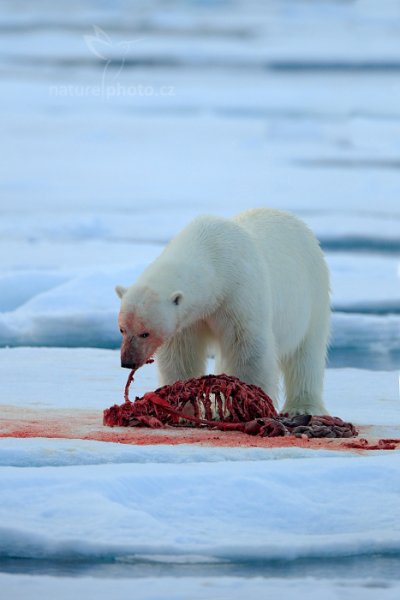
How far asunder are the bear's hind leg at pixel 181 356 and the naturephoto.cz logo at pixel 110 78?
1326cm

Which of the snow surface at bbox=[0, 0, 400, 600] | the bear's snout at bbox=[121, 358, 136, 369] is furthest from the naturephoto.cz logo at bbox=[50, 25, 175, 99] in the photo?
the bear's snout at bbox=[121, 358, 136, 369]

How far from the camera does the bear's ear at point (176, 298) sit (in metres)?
4.69

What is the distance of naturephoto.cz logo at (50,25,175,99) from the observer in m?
18.4

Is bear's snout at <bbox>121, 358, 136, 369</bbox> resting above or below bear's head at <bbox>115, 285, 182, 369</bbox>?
below

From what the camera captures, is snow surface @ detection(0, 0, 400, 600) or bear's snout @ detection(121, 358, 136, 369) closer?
snow surface @ detection(0, 0, 400, 600)

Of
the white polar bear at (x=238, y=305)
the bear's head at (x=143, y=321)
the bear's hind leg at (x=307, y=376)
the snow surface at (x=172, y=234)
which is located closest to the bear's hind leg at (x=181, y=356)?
the white polar bear at (x=238, y=305)

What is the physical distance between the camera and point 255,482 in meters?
3.65

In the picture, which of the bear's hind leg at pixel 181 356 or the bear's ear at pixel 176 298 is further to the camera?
the bear's hind leg at pixel 181 356

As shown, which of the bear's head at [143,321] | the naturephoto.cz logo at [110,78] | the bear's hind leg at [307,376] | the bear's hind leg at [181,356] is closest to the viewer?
the bear's head at [143,321]

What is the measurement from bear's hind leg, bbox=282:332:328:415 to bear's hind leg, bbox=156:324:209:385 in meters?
0.69

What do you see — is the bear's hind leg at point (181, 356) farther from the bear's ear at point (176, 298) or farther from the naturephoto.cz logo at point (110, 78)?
the naturephoto.cz logo at point (110, 78)

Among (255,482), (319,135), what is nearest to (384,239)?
(319,135)

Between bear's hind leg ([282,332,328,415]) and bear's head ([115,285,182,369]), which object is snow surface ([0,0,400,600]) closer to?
bear's hind leg ([282,332,328,415])

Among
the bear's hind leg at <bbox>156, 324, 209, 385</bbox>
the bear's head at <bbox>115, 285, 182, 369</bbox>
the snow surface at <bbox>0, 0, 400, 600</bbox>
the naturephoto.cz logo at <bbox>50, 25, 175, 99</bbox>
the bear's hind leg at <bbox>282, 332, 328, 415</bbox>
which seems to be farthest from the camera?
the naturephoto.cz logo at <bbox>50, 25, 175, 99</bbox>
